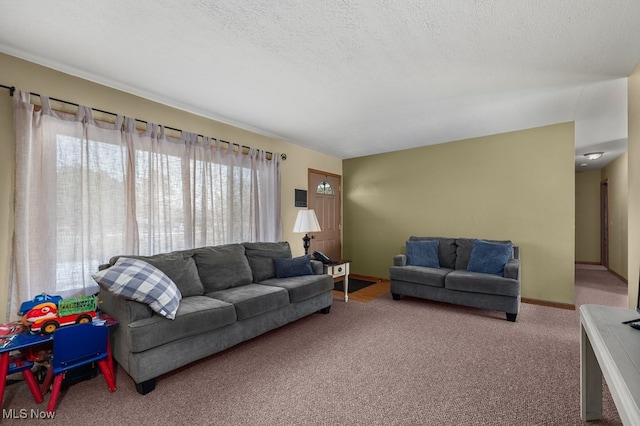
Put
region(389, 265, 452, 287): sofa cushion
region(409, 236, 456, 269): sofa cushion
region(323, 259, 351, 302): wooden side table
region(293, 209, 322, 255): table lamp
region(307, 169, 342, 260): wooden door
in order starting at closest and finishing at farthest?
region(389, 265, 452, 287): sofa cushion → region(323, 259, 351, 302): wooden side table → region(293, 209, 322, 255): table lamp → region(409, 236, 456, 269): sofa cushion → region(307, 169, 342, 260): wooden door

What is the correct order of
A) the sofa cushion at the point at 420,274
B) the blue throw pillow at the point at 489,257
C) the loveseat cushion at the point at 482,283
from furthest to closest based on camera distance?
1. the sofa cushion at the point at 420,274
2. the blue throw pillow at the point at 489,257
3. the loveseat cushion at the point at 482,283

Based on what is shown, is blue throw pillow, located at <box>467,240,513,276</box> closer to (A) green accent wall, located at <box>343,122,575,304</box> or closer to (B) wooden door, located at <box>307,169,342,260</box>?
(A) green accent wall, located at <box>343,122,575,304</box>

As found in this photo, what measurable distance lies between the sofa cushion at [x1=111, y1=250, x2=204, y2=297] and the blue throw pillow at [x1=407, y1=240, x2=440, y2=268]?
10.4ft

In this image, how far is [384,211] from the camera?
569 centimetres

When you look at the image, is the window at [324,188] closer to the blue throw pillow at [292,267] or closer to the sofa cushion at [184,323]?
the blue throw pillow at [292,267]

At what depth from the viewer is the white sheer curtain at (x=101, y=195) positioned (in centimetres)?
232

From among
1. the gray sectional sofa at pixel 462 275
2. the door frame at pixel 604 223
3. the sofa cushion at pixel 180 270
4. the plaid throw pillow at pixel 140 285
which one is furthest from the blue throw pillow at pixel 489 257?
the door frame at pixel 604 223

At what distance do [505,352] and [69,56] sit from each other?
4.52 metres

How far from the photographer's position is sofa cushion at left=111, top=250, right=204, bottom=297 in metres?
2.76

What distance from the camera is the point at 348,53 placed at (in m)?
2.32

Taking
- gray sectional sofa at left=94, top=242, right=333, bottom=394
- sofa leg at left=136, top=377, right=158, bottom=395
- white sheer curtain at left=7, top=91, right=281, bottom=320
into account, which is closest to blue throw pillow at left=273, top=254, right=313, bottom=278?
gray sectional sofa at left=94, top=242, right=333, bottom=394

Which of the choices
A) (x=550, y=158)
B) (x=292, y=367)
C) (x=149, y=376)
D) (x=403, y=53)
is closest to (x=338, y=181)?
(x=550, y=158)

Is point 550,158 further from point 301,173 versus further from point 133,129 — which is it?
point 133,129

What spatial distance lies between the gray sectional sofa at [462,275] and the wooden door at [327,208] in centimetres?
165
